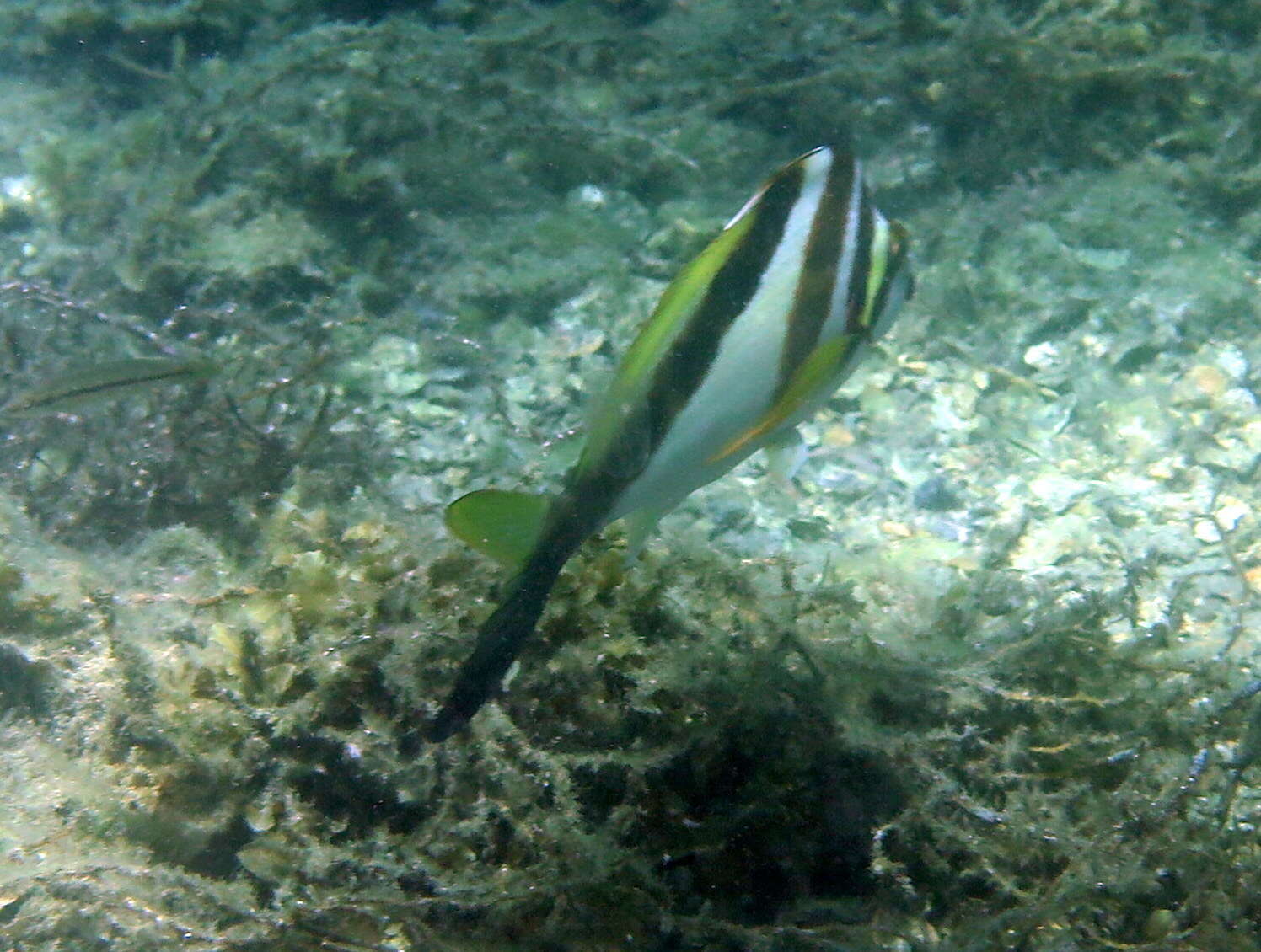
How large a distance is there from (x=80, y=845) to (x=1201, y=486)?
448 centimetres

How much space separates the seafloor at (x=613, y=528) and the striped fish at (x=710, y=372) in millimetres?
559

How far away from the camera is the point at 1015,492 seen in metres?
3.48

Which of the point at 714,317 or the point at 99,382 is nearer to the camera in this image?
the point at 714,317

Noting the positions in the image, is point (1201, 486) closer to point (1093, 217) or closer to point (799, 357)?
point (1093, 217)

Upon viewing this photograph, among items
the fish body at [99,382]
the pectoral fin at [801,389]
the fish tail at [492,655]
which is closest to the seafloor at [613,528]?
the fish body at [99,382]

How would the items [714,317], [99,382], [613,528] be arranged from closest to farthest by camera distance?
[714,317] → [613,528] → [99,382]

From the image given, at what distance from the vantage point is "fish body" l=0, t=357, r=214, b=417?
3045 millimetres

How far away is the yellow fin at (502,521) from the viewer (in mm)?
1517

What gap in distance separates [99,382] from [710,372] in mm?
2844

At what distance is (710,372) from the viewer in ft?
4.87

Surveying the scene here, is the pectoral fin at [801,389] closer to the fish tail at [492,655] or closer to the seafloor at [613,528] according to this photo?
the fish tail at [492,655]

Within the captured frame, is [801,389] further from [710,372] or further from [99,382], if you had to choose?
[99,382]

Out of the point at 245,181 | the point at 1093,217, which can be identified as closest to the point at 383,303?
the point at 245,181

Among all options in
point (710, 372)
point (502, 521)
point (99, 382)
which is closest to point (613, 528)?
point (502, 521)
